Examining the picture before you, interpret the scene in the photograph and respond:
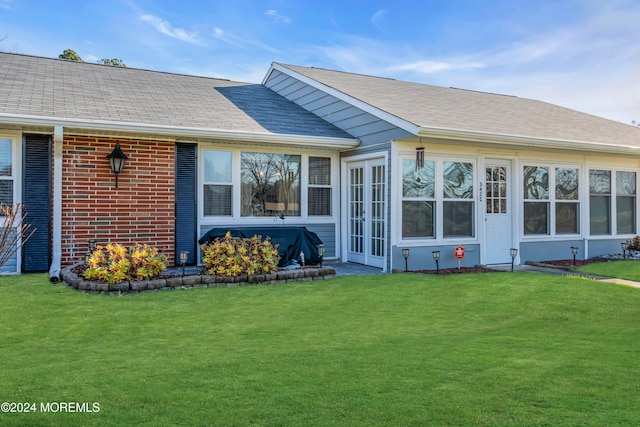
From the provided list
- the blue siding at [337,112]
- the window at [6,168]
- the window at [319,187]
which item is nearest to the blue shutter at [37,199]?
the window at [6,168]

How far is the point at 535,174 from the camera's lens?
10.6 meters

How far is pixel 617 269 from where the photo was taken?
916cm

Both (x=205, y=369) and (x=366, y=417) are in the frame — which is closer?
(x=366, y=417)

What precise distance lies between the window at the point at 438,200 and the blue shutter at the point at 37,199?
591cm

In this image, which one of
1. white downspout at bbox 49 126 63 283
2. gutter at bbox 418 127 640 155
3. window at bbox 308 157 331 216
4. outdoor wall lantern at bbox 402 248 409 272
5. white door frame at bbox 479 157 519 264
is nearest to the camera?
white downspout at bbox 49 126 63 283

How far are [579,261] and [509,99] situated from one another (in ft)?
20.4

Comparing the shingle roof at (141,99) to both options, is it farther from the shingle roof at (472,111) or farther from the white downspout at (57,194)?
the shingle roof at (472,111)

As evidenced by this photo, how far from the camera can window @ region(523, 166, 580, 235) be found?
34.7ft

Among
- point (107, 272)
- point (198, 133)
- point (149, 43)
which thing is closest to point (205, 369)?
point (107, 272)

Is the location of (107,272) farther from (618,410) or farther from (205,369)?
(618,410)

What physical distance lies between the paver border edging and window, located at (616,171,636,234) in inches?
301

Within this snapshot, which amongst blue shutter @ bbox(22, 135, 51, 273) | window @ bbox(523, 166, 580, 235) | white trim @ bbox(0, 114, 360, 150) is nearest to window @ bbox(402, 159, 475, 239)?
white trim @ bbox(0, 114, 360, 150)

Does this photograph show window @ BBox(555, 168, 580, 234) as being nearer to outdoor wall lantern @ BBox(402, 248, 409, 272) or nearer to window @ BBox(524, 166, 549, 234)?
window @ BBox(524, 166, 549, 234)

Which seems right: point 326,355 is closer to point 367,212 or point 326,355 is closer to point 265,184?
point 367,212
